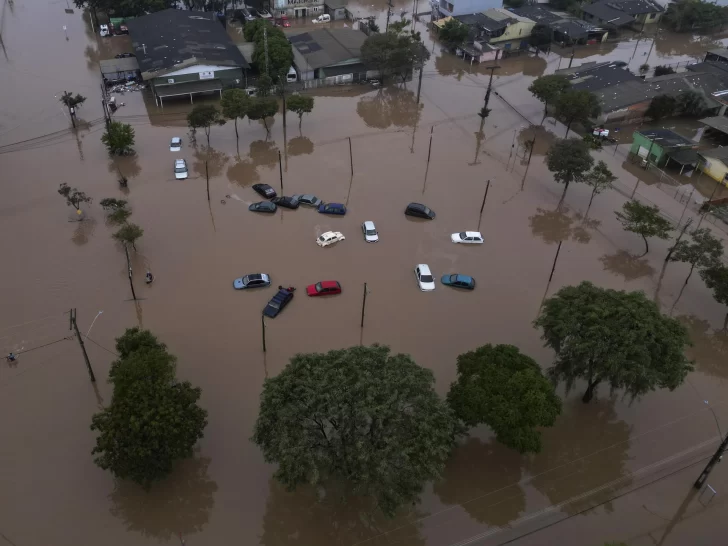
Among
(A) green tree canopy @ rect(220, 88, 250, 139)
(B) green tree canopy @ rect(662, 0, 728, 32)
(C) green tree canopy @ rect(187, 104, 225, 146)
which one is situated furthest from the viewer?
(B) green tree canopy @ rect(662, 0, 728, 32)

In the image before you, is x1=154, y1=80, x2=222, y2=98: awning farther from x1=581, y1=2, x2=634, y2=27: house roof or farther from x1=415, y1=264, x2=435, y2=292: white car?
x1=581, y1=2, x2=634, y2=27: house roof

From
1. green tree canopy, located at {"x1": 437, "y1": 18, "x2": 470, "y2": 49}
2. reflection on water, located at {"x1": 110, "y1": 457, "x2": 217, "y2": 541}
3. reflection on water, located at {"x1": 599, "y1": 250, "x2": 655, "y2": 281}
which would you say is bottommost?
reflection on water, located at {"x1": 110, "y1": 457, "x2": 217, "y2": 541}

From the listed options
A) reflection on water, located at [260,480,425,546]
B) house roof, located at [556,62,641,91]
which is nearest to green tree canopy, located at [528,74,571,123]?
house roof, located at [556,62,641,91]

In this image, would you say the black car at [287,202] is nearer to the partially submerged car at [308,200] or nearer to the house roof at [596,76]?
the partially submerged car at [308,200]

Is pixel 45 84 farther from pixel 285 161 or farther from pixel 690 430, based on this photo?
pixel 690 430

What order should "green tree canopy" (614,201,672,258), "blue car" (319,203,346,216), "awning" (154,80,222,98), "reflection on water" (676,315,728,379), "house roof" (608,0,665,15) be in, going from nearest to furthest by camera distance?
"reflection on water" (676,315,728,379) < "green tree canopy" (614,201,672,258) < "blue car" (319,203,346,216) < "awning" (154,80,222,98) < "house roof" (608,0,665,15)

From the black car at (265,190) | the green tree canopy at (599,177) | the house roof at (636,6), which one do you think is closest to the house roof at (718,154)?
the green tree canopy at (599,177)

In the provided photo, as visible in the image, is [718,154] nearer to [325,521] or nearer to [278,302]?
[278,302]
